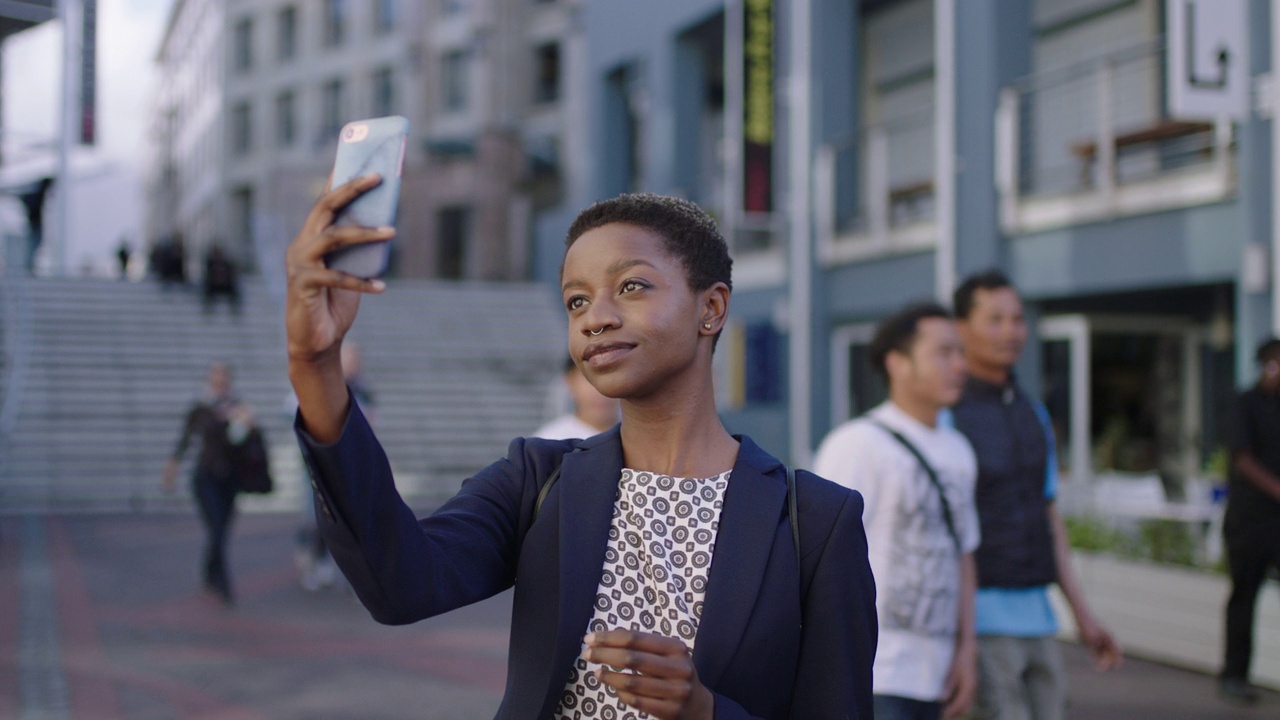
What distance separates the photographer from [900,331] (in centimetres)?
382

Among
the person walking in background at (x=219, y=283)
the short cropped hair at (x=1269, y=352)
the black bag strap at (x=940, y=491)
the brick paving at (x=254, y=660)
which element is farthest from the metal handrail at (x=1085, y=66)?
the person walking in background at (x=219, y=283)

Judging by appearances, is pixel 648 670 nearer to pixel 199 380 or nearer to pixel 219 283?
pixel 199 380

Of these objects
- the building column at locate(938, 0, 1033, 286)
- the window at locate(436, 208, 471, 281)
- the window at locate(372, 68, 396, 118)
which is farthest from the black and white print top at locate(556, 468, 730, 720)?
the window at locate(372, 68, 396, 118)

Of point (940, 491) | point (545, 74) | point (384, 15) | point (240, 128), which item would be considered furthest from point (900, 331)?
point (240, 128)

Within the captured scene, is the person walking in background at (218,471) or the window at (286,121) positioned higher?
the window at (286,121)

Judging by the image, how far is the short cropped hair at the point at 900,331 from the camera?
3.79 metres

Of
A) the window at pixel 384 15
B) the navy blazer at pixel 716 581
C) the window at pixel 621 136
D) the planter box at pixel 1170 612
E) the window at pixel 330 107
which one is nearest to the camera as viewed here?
the navy blazer at pixel 716 581

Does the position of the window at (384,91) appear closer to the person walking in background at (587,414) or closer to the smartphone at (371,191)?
the person walking in background at (587,414)

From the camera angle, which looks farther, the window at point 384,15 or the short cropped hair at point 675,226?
the window at point 384,15

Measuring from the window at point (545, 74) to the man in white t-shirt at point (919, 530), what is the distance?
3579 cm

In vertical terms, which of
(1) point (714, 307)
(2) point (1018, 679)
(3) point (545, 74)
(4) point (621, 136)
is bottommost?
(2) point (1018, 679)

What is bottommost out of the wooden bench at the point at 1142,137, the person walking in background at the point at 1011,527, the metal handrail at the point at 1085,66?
the person walking in background at the point at 1011,527

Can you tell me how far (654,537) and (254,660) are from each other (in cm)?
608

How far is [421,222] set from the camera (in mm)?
39812
